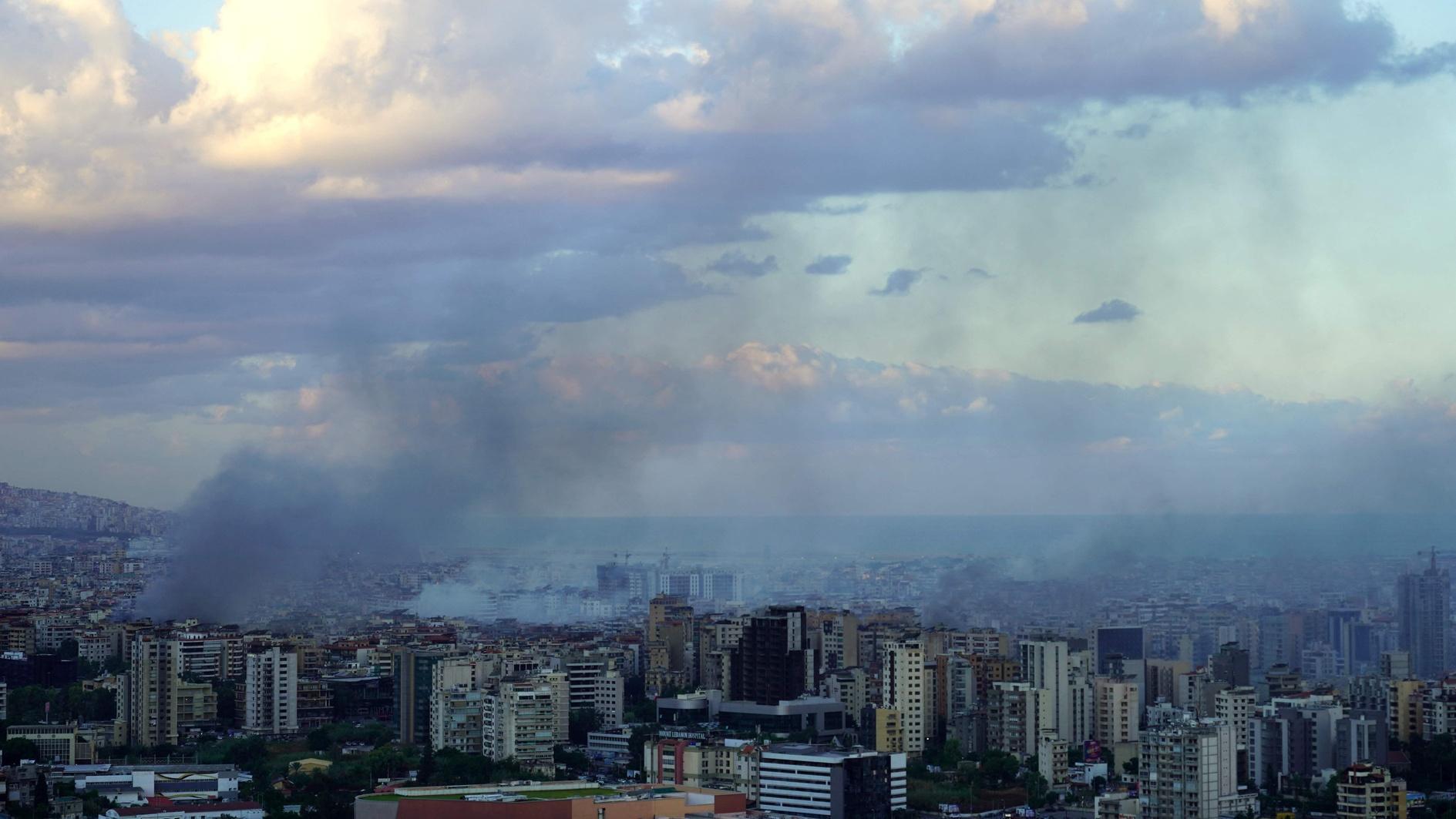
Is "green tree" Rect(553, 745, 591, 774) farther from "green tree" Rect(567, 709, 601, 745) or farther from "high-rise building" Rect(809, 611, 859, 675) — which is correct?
"high-rise building" Rect(809, 611, 859, 675)

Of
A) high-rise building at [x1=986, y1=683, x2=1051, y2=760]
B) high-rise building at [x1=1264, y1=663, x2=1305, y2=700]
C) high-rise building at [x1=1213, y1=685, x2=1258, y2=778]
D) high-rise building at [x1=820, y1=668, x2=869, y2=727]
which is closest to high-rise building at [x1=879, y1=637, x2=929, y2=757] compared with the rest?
high-rise building at [x1=986, y1=683, x2=1051, y2=760]

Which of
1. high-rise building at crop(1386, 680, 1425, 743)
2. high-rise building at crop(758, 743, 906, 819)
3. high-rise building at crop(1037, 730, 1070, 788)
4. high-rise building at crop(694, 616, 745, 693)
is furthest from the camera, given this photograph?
high-rise building at crop(694, 616, 745, 693)

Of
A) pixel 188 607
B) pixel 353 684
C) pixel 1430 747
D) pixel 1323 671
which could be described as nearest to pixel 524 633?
pixel 188 607

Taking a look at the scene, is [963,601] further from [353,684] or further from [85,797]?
[85,797]

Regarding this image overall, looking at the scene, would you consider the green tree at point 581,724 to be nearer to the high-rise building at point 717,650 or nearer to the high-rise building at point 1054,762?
the high-rise building at point 717,650

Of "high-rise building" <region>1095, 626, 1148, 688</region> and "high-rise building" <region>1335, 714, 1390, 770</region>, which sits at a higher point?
"high-rise building" <region>1095, 626, 1148, 688</region>

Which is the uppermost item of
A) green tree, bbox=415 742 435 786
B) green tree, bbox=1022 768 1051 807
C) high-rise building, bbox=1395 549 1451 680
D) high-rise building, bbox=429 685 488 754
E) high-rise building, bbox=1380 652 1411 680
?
high-rise building, bbox=1395 549 1451 680
